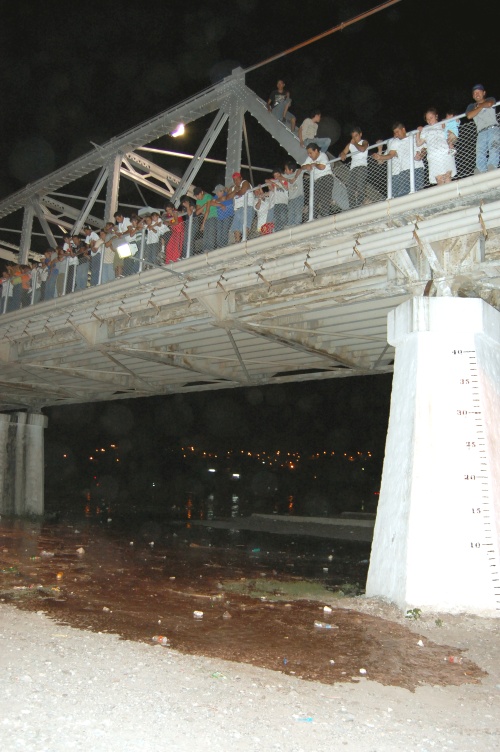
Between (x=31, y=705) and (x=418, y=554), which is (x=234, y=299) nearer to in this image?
(x=418, y=554)

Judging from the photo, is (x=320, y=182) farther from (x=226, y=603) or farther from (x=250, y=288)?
(x=226, y=603)

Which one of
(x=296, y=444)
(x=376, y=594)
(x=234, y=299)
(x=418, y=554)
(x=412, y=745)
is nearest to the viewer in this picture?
(x=412, y=745)

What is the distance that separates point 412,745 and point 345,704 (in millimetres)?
823

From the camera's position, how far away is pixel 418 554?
852cm

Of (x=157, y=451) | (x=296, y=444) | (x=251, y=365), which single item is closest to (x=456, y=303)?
(x=251, y=365)

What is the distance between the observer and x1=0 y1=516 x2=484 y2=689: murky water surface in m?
6.42

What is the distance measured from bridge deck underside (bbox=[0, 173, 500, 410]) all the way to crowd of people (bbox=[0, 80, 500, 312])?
52cm

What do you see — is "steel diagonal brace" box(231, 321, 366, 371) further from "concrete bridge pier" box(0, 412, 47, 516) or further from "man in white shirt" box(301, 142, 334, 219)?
"concrete bridge pier" box(0, 412, 47, 516)

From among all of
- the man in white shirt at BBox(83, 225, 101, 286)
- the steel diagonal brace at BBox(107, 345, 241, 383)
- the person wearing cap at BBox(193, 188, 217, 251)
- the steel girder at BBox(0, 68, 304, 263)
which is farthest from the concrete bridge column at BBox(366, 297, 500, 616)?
the steel diagonal brace at BBox(107, 345, 241, 383)

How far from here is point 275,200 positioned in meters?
12.1

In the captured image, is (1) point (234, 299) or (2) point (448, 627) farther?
(1) point (234, 299)

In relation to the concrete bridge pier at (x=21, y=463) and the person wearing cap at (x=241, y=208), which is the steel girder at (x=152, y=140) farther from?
the concrete bridge pier at (x=21, y=463)

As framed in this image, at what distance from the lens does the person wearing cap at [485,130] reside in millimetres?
9016

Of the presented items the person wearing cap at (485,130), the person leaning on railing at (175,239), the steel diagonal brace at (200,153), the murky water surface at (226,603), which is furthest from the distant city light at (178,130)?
the murky water surface at (226,603)
